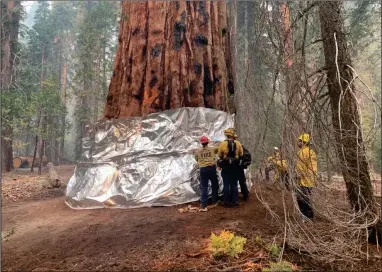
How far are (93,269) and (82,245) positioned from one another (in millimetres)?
900

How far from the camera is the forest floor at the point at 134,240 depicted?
155 inches

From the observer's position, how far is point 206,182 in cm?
651

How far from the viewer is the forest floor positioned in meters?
3.94

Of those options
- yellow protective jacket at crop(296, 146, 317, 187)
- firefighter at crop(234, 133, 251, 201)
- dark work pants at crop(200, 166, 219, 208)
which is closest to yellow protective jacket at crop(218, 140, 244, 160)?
firefighter at crop(234, 133, 251, 201)

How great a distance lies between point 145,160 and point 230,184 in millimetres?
1985

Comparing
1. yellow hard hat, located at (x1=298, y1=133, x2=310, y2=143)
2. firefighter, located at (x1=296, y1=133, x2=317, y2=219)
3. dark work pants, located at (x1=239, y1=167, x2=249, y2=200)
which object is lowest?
dark work pants, located at (x1=239, y1=167, x2=249, y2=200)

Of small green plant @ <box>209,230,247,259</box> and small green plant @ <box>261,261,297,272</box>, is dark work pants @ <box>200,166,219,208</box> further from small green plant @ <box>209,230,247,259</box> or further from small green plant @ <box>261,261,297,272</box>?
small green plant @ <box>261,261,297,272</box>

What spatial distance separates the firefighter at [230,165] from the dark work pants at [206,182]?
0.19 m

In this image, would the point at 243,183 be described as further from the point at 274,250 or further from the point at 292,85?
the point at 292,85

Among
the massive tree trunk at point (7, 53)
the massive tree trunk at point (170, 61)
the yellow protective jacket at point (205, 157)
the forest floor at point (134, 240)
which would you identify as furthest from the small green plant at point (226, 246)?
the massive tree trunk at point (7, 53)

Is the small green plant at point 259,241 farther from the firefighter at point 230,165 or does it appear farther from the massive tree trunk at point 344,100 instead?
the firefighter at point 230,165

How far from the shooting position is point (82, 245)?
4.68 metres

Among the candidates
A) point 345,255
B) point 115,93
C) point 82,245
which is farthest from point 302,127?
point 115,93

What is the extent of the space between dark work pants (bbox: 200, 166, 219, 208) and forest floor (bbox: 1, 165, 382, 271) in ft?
1.11
